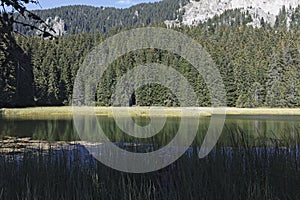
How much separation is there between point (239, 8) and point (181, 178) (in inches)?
5233

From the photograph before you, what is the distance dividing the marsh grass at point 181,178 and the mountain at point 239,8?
11556 cm

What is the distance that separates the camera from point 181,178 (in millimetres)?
3480

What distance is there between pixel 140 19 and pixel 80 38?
84904mm

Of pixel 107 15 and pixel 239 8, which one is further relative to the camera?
pixel 107 15

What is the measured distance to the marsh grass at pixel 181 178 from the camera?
308cm

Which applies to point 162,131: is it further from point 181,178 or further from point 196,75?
point 196,75

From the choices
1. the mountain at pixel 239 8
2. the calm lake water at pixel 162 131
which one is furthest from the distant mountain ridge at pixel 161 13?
the calm lake water at pixel 162 131

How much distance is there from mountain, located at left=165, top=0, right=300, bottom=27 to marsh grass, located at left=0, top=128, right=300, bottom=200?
379ft

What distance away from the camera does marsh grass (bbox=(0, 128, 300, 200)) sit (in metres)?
3.08

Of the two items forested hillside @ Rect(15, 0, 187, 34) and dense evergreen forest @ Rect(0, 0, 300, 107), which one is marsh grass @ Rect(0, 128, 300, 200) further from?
forested hillside @ Rect(15, 0, 187, 34)

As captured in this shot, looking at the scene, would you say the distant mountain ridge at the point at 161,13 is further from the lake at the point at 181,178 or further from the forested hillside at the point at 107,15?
the lake at the point at 181,178

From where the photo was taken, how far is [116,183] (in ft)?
11.3

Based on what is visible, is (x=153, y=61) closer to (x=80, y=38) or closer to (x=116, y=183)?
(x=80, y=38)

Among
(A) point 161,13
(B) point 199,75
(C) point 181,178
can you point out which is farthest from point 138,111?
(A) point 161,13
